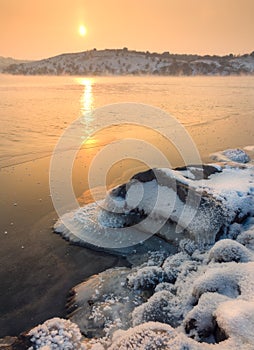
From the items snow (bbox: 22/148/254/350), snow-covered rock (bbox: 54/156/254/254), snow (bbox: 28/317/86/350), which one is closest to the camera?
snow (bbox: 22/148/254/350)

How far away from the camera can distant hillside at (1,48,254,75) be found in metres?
81.2

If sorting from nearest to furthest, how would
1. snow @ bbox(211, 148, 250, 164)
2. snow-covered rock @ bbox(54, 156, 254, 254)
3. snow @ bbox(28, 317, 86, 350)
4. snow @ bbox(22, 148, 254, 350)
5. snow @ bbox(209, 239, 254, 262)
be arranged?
snow @ bbox(22, 148, 254, 350)
snow @ bbox(28, 317, 86, 350)
snow @ bbox(209, 239, 254, 262)
snow-covered rock @ bbox(54, 156, 254, 254)
snow @ bbox(211, 148, 250, 164)

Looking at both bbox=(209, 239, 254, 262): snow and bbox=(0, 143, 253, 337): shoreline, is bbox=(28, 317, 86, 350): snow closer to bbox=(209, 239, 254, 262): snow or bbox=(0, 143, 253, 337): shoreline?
bbox=(0, 143, 253, 337): shoreline

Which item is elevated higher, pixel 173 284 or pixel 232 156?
pixel 232 156

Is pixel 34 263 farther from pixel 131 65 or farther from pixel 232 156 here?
pixel 131 65

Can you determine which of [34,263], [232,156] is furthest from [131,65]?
[34,263]

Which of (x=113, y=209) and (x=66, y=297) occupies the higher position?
(x=113, y=209)

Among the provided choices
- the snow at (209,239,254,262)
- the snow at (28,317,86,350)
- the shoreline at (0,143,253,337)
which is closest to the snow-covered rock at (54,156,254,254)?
the shoreline at (0,143,253,337)

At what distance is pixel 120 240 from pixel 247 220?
215 centimetres

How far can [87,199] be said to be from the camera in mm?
7301

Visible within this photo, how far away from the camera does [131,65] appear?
92.8m

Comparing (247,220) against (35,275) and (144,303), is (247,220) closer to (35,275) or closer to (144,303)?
(144,303)

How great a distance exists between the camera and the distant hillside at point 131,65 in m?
81.2

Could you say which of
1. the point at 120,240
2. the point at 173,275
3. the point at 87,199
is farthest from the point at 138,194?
the point at 173,275
